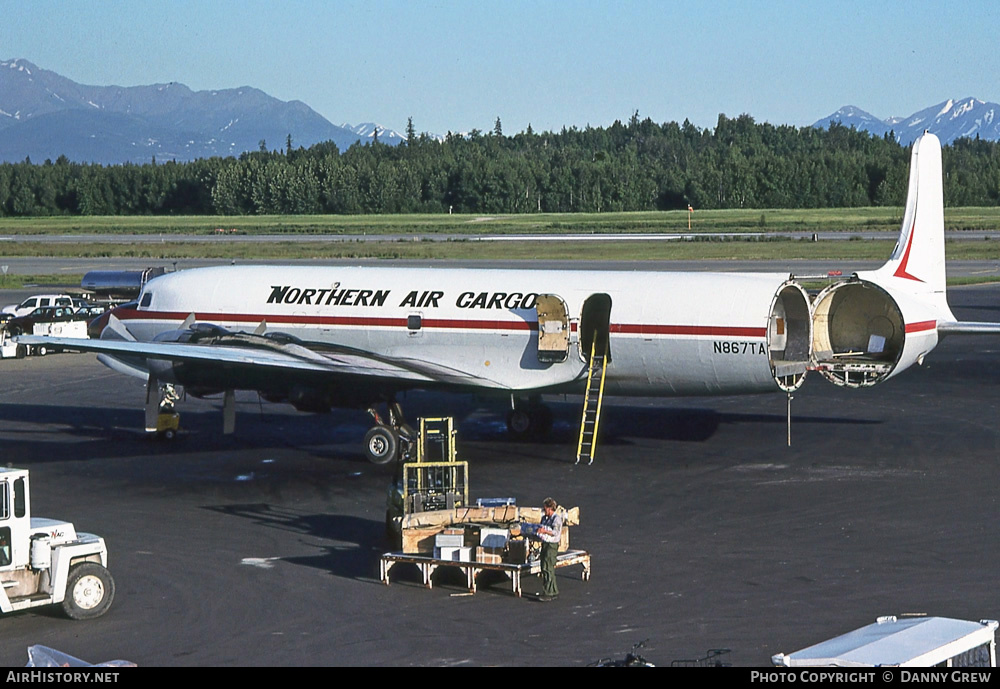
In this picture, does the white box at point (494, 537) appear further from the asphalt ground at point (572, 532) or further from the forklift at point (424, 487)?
the forklift at point (424, 487)

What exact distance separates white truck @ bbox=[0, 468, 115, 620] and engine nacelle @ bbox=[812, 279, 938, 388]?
2009 centimetres

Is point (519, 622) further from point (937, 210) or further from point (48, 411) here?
point (48, 411)

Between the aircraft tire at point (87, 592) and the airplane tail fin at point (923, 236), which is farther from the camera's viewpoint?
the airplane tail fin at point (923, 236)

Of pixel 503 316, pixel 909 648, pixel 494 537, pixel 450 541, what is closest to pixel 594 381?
pixel 503 316

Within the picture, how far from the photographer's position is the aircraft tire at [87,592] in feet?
63.9

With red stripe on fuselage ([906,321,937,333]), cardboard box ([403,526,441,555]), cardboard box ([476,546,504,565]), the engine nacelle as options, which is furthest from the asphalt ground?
red stripe on fuselage ([906,321,937,333])

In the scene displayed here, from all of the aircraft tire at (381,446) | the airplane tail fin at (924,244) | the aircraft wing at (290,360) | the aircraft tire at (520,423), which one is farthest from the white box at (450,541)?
the airplane tail fin at (924,244)

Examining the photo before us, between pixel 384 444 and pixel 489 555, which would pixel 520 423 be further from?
pixel 489 555

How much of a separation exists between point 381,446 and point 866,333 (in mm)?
14994

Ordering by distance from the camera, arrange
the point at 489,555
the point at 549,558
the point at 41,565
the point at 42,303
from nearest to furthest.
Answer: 1. the point at 41,565
2. the point at 549,558
3. the point at 489,555
4. the point at 42,303

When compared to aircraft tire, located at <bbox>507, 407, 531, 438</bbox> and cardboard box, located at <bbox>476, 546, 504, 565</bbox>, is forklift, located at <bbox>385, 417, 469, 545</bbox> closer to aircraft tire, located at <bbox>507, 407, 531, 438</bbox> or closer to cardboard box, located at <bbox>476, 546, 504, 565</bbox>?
cardboard box, located at <bbox>476, 546, 504, 565</bbox>

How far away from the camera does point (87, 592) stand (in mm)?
19672

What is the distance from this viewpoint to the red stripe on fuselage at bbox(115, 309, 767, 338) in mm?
31750

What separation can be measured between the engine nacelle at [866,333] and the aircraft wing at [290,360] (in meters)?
9.65
